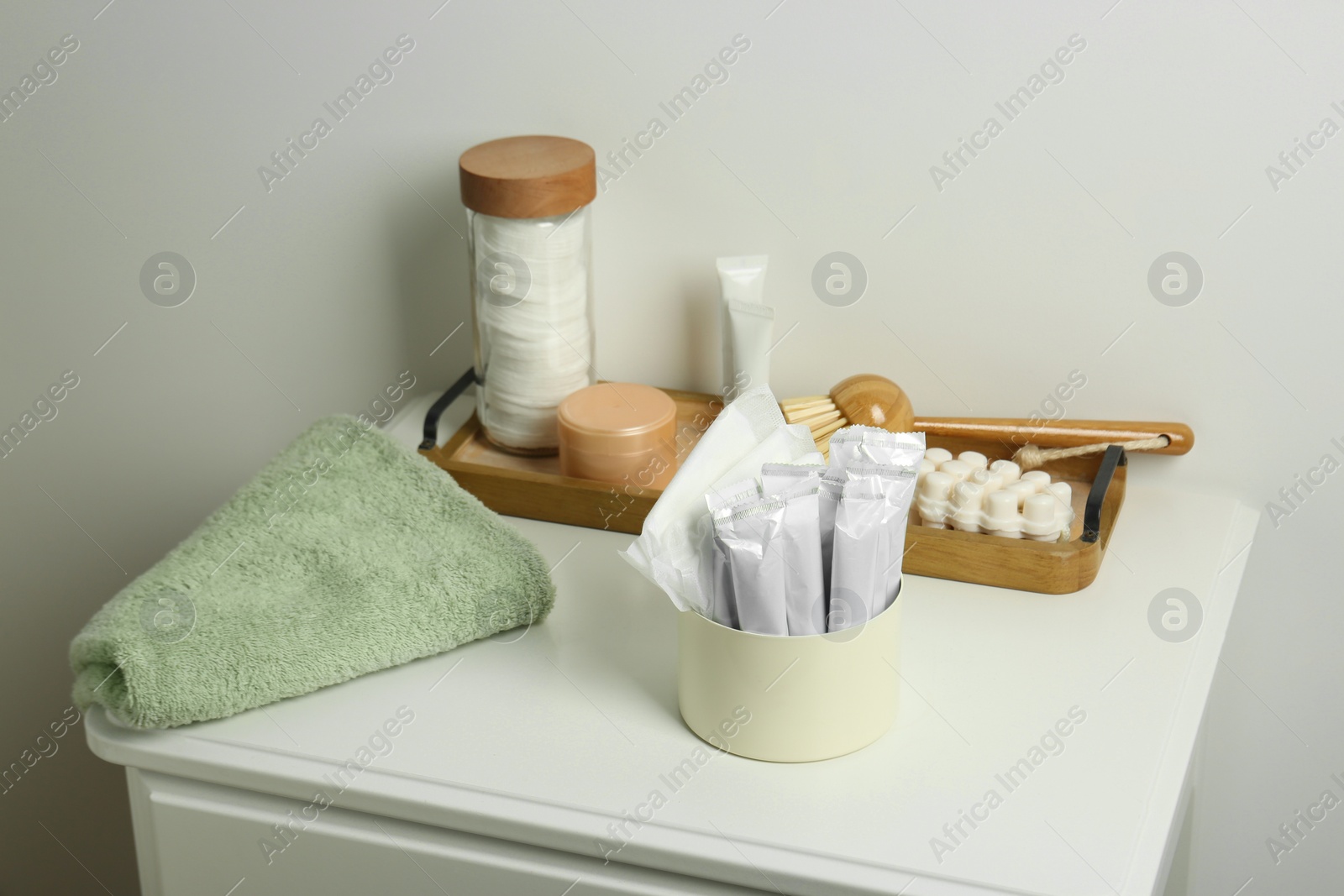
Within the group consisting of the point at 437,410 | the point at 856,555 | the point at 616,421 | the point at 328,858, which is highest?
the point at 856,555

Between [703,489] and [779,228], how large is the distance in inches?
13.4

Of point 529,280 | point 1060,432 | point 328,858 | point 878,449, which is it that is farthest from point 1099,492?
point 328,858

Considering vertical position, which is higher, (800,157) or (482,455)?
(800,157)

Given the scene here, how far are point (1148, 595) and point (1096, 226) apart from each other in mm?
261

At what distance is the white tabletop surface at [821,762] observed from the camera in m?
0.57

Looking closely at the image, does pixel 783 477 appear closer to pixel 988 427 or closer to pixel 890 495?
pixel 890 495

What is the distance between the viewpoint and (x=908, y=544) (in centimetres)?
78

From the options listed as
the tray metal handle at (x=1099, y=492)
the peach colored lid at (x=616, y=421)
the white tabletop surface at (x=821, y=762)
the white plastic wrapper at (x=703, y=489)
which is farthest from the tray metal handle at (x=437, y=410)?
the tray metal handle at (x=1099, y=492)

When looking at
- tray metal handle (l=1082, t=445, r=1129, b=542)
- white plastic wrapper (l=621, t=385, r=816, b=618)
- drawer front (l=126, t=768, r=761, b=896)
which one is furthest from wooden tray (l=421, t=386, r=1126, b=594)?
drawer front (l=126, t=768, r=761, b=896)

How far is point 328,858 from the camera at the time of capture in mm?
645

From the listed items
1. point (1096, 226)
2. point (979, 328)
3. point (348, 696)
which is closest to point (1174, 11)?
point (1096, 226)

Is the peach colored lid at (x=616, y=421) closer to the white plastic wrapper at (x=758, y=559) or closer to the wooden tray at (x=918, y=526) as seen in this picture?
the wooden tray at (x=918, y=526)

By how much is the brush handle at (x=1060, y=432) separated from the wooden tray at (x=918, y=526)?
10 mm

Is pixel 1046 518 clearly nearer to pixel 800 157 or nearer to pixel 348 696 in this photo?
pixel 800 157
